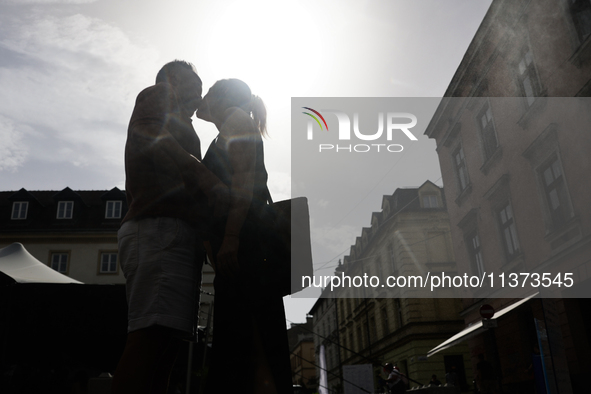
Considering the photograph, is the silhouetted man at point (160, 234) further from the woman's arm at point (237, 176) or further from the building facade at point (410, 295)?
the building facade at point (410, 295)

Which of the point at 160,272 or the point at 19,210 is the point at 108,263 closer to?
the point at 19,210

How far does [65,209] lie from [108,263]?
16.2 feet

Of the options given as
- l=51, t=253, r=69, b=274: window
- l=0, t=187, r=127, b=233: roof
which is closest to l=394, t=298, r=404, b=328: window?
l=0, t=187, r=127, b=233: roof

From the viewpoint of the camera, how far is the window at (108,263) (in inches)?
1034

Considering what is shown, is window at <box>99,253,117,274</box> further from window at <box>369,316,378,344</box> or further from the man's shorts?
the man's shorts

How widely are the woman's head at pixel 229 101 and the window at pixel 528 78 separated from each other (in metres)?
11.7

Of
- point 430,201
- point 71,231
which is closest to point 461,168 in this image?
point 430,201

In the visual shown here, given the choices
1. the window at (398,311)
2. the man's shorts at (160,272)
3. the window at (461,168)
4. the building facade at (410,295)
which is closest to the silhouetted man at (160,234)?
the man's shorts at (160,272)

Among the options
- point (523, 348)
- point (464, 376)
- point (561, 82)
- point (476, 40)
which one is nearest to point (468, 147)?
point (476, 40)

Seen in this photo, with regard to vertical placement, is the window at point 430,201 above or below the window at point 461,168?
above

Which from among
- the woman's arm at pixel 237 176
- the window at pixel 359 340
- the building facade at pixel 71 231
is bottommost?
the woman's arm at pixel 237 176

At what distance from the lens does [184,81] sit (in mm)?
1843

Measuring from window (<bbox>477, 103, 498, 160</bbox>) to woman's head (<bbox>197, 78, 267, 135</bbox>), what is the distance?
1397 centimetres

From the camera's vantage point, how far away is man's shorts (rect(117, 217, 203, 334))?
4.66ft
